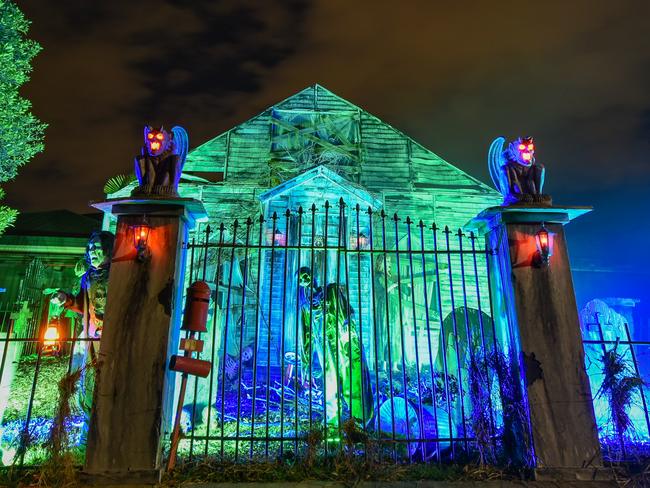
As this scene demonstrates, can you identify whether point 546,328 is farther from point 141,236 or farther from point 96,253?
point 96,253

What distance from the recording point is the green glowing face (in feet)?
18.7

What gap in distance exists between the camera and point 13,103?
31.2ft

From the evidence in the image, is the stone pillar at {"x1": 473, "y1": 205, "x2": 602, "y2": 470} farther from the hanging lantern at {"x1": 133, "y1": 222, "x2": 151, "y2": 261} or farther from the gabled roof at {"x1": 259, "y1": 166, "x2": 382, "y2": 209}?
the gabled roof at {"x1": 259, "y1": 166, "x2": 382, "y2": 209}

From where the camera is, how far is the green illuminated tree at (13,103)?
9.35 metres

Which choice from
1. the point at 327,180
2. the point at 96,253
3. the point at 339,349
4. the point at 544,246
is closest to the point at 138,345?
the point at 96,253

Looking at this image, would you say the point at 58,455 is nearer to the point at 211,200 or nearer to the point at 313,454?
the point at 313,454

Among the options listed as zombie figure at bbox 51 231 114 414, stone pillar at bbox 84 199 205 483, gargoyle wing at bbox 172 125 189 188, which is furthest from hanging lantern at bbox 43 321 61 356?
gargoyle wing at bbox 172 125 189 188

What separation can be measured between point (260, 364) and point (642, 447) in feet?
28.2

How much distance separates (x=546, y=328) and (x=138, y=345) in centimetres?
484

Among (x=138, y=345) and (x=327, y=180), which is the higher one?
(x=327, y=180)

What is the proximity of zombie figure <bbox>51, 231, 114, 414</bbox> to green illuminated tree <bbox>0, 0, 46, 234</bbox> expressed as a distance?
537 centimetres

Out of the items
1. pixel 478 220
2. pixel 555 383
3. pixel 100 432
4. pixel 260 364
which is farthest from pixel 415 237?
pixel 100 432

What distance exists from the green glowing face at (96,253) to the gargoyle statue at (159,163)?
91cm

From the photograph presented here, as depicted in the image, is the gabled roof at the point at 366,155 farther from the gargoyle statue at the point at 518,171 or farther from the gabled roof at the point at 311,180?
the gargoyle statue at the point at 518,171
